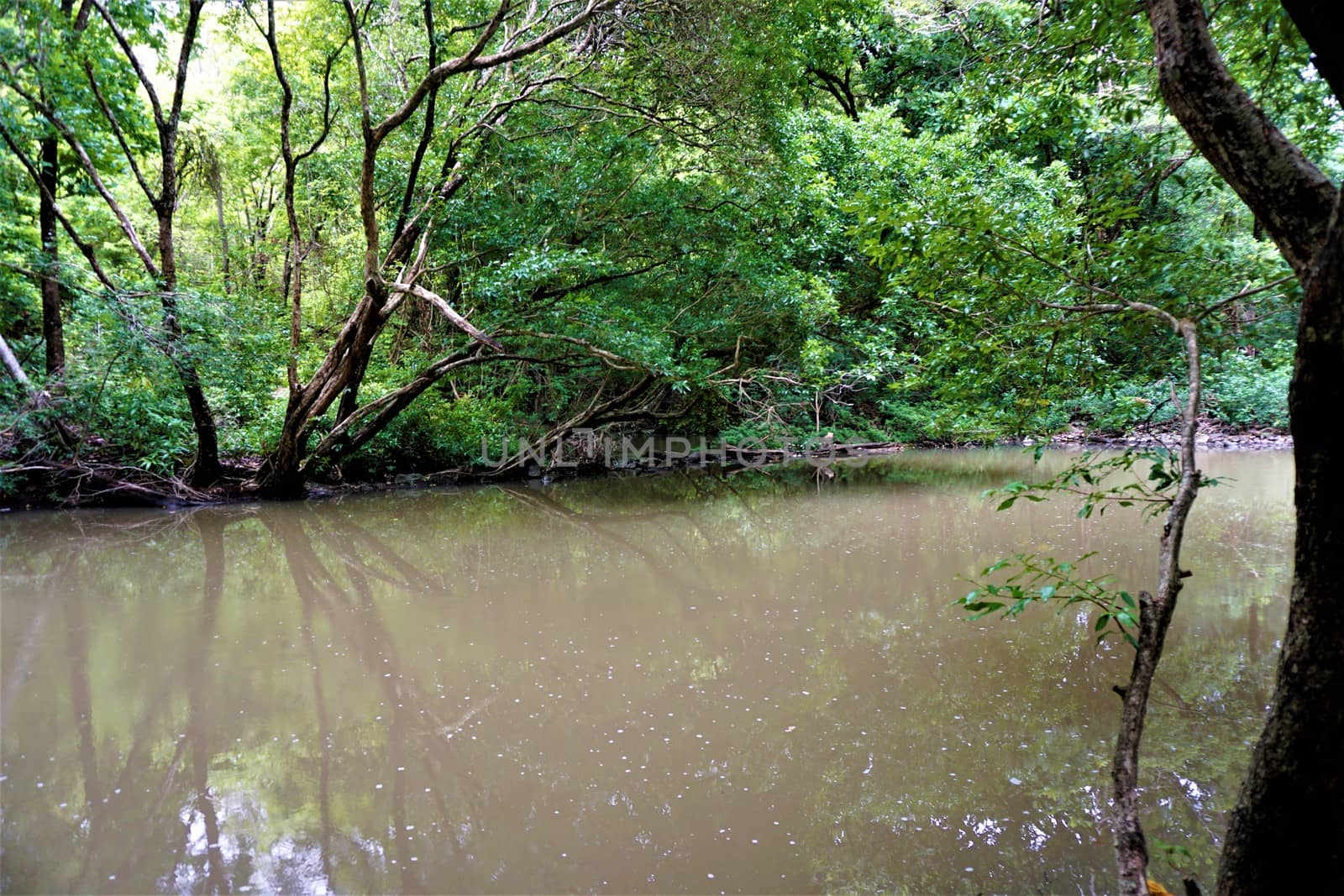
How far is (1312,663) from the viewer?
144 cm

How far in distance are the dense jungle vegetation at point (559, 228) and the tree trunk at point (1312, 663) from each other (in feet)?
5.88

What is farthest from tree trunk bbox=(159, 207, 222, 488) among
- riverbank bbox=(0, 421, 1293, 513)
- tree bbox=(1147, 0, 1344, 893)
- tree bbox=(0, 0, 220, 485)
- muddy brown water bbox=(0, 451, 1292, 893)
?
tree bbox=(1147, 0, 1344, 893)

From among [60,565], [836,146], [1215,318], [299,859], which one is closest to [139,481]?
[60,565]

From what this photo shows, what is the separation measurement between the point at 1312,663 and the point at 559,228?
823 cm

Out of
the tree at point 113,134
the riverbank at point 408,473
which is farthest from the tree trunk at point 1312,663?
the tree at point 113,134

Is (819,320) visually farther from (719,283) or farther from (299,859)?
(299,859)

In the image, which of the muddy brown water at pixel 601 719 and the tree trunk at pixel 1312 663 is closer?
the tree trunk at pixel 1312 663

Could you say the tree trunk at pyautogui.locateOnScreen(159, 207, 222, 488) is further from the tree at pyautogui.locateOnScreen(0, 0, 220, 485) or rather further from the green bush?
the green bush

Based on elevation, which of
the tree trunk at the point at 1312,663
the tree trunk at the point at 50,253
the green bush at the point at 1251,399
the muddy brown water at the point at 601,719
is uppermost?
the tree trunk at the point at 50,253

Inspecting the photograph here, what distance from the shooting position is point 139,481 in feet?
27.8

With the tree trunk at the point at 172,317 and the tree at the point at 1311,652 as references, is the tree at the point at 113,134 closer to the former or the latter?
the tree trunk at the point at 172,317

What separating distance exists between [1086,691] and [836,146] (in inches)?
415

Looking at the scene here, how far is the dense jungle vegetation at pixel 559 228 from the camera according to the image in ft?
12.2

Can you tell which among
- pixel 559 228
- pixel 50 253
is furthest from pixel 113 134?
pixel 559 228
